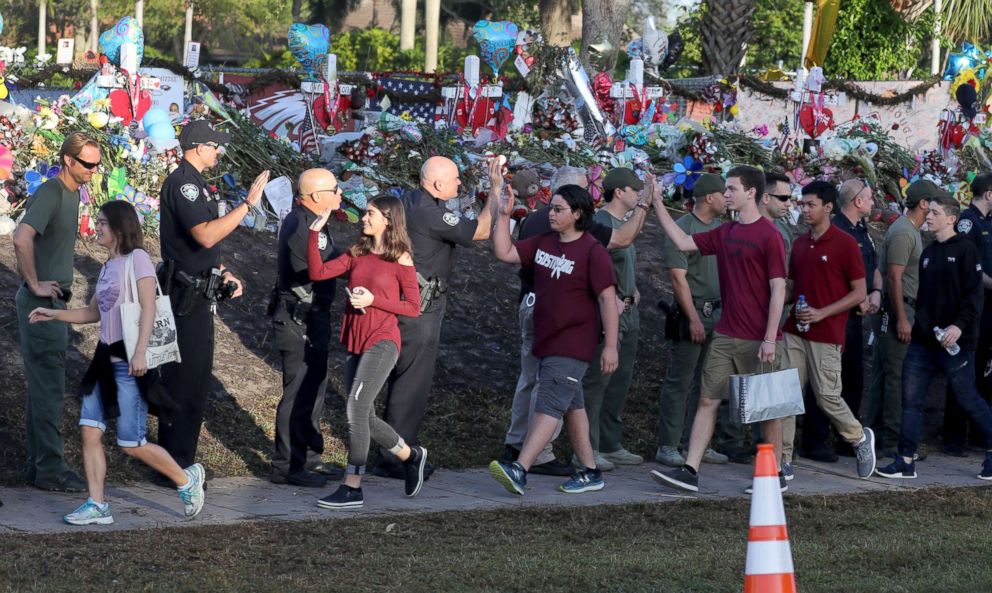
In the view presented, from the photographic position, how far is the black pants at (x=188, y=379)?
735 centimetres

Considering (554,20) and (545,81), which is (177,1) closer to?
(554,20)

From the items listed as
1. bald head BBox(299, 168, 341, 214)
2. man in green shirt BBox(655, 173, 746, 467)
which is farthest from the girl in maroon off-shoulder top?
man in green shirt BBox(655, 173, 746, 467)

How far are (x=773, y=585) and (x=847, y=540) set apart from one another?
7.41 ft

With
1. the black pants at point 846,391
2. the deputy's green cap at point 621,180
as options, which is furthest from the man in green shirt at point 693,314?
the black pants at point 846,391

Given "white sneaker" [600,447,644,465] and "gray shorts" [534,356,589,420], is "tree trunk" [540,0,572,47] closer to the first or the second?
"white sneaker" [600,447,644,465]

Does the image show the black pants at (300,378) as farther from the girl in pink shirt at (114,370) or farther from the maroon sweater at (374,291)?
the girl in pink shirt at (114,370)

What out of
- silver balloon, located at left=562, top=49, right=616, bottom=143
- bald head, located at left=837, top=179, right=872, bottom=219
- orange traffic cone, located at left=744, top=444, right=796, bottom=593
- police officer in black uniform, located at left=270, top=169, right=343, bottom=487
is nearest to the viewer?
orange traffic cone, located at left=744, top=444, right=796, bottom=593

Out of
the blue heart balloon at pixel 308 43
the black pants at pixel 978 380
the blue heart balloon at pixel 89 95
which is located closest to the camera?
the black pants at pixel 978 380

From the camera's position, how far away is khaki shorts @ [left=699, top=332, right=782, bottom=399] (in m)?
7.98

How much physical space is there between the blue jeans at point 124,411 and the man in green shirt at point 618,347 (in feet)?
9.93

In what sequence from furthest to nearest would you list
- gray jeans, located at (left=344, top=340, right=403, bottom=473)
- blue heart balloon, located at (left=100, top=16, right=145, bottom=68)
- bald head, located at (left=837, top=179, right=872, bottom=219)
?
blue heart balloon, located at (left=100, top=16, right=145, bottom=68)
bald head, located at (left=837, top=179, right=872, bottom=219)
gray jeans, located at (left=344, top=340, right=403, bottom=473)

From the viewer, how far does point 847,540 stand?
6.95 meters

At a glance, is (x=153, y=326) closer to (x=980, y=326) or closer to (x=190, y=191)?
(x=190, y=191)

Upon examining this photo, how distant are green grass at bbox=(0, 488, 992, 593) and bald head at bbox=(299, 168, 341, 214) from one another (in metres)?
1.85
